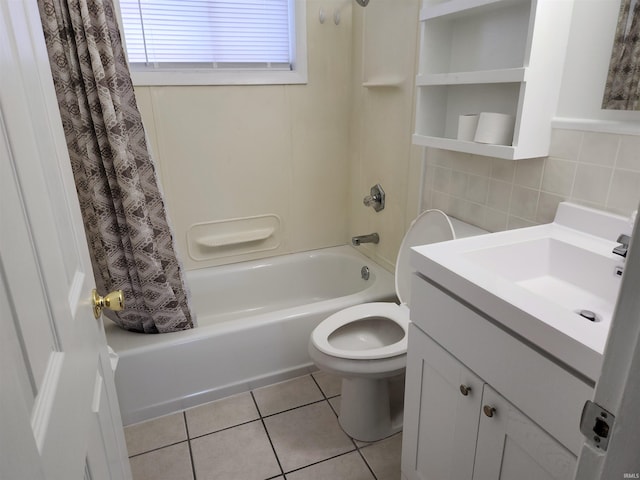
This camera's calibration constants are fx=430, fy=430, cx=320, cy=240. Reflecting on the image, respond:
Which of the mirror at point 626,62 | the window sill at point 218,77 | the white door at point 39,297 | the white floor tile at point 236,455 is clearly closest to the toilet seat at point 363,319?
the white floor tile at point 236,455

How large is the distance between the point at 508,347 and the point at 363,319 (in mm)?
963

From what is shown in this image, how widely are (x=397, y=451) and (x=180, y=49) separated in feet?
6.99

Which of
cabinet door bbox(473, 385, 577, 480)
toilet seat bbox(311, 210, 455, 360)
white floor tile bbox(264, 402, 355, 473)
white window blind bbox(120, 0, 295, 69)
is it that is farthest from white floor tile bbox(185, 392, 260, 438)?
white window blind bbox(120, 0, 295, 69)

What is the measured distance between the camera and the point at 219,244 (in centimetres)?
245

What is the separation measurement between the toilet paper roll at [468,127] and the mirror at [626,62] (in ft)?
1.28

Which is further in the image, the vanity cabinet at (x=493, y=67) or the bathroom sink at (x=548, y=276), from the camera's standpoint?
the vanity cabinet at (x=493, y=67)

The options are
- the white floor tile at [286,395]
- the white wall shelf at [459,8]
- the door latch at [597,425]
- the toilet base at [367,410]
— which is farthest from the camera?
the white floor tile at [286,395]

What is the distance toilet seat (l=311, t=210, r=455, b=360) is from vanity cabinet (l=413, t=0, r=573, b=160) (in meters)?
0.29

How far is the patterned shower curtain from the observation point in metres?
1.55

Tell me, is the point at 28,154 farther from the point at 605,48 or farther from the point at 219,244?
the point at 219,244

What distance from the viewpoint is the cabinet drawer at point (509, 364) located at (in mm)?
790

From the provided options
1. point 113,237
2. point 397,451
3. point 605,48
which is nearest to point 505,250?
point 605,48

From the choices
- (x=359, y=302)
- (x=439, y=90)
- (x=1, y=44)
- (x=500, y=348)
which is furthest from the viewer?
(x=359, y=302)

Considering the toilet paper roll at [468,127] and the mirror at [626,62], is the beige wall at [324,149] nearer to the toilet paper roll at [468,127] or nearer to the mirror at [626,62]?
the toilet paper roll at [468,127]
